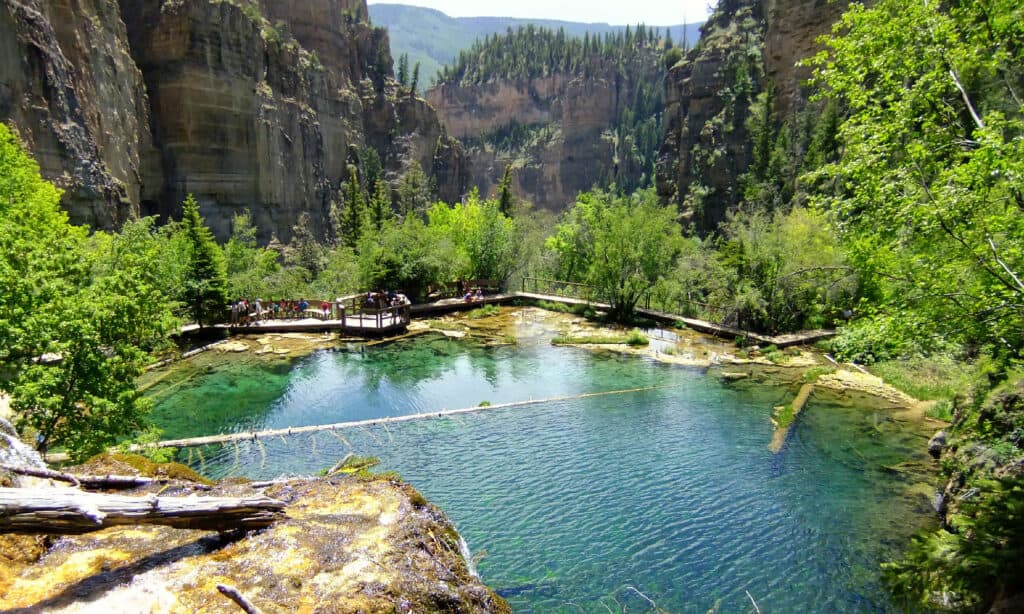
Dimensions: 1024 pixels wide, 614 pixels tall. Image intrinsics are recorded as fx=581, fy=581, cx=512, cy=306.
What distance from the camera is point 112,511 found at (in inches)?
209

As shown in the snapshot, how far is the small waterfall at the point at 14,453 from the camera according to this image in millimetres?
6551

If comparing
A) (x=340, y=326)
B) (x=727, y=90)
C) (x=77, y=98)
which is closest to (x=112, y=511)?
(x=340, y=326)


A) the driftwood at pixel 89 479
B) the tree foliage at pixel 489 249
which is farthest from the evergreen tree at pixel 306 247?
the driftwood at pixel 89 479

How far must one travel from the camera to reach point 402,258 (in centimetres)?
3347

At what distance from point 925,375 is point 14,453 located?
78.7ft

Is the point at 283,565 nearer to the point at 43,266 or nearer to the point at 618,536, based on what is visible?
the point at 618,536

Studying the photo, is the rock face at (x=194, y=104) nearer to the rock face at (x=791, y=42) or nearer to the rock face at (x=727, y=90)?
the rock face at (x=727, y=90)

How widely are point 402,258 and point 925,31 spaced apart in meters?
28.2

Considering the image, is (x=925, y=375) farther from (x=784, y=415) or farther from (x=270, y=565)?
(x=270, y=565)

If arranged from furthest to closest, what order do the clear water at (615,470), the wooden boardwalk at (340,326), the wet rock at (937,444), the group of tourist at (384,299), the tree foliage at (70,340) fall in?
the group of tourist at (384,299) < the wooden boardwalk at (340,326) < the wet rock at (937,444) < the clear water at (615,470) < the tree foliage at (70,340)

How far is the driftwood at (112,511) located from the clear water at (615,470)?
4.84 meters

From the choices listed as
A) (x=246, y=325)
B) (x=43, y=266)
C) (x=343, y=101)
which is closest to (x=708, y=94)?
(x=343, y=101)

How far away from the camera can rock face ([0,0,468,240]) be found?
3297 cm

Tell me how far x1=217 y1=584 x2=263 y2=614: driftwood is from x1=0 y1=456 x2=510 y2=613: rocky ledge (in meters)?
0.08
